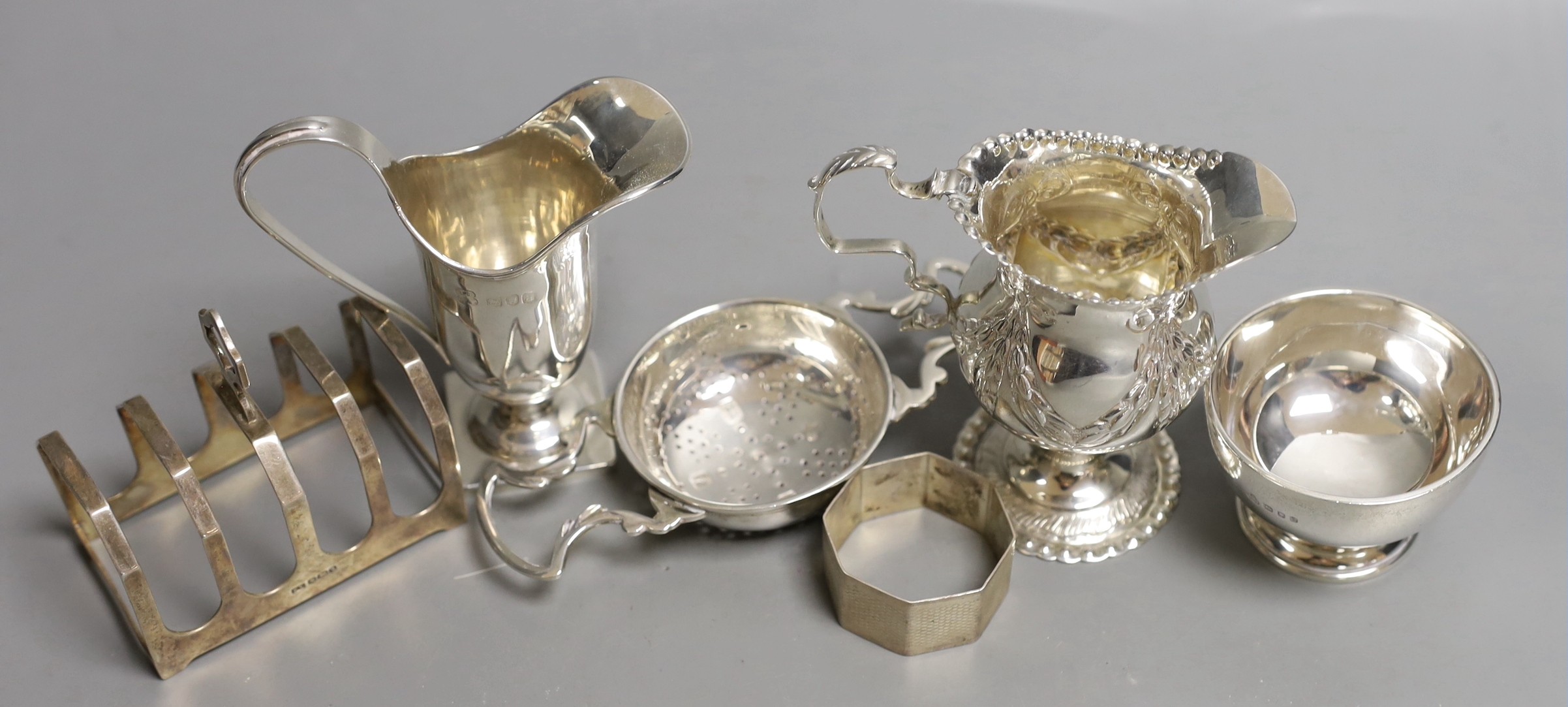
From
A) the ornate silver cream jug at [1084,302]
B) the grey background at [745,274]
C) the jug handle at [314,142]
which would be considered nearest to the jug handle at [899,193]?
the ornate silver cream jug at [1084,302]

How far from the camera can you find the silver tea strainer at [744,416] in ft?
5.86

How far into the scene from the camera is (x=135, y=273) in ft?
7.57

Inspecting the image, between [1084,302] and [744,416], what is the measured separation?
0.67m

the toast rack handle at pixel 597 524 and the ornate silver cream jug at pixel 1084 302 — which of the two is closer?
the ornate silver cream jug at pixel 1084 302

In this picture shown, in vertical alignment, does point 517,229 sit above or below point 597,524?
above

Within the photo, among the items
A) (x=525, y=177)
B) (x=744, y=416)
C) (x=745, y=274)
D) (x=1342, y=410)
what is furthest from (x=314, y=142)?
(x=1342, y=410)

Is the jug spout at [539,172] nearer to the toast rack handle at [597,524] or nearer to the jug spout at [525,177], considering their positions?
the jug spout at [525,177]

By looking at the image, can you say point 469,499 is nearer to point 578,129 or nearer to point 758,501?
point 758,501

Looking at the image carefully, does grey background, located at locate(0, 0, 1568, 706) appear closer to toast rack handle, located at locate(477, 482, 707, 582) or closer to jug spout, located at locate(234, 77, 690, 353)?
toast rack handle, located at locate(477, 482, 707, 582)

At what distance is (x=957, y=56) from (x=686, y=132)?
1.21 m

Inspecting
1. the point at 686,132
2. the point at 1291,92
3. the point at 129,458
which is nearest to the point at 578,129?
the point at 686,132

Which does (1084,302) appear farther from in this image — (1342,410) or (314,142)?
(314,142)

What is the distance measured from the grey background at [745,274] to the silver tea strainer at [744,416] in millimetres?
81

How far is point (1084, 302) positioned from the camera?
1549 millimetres
